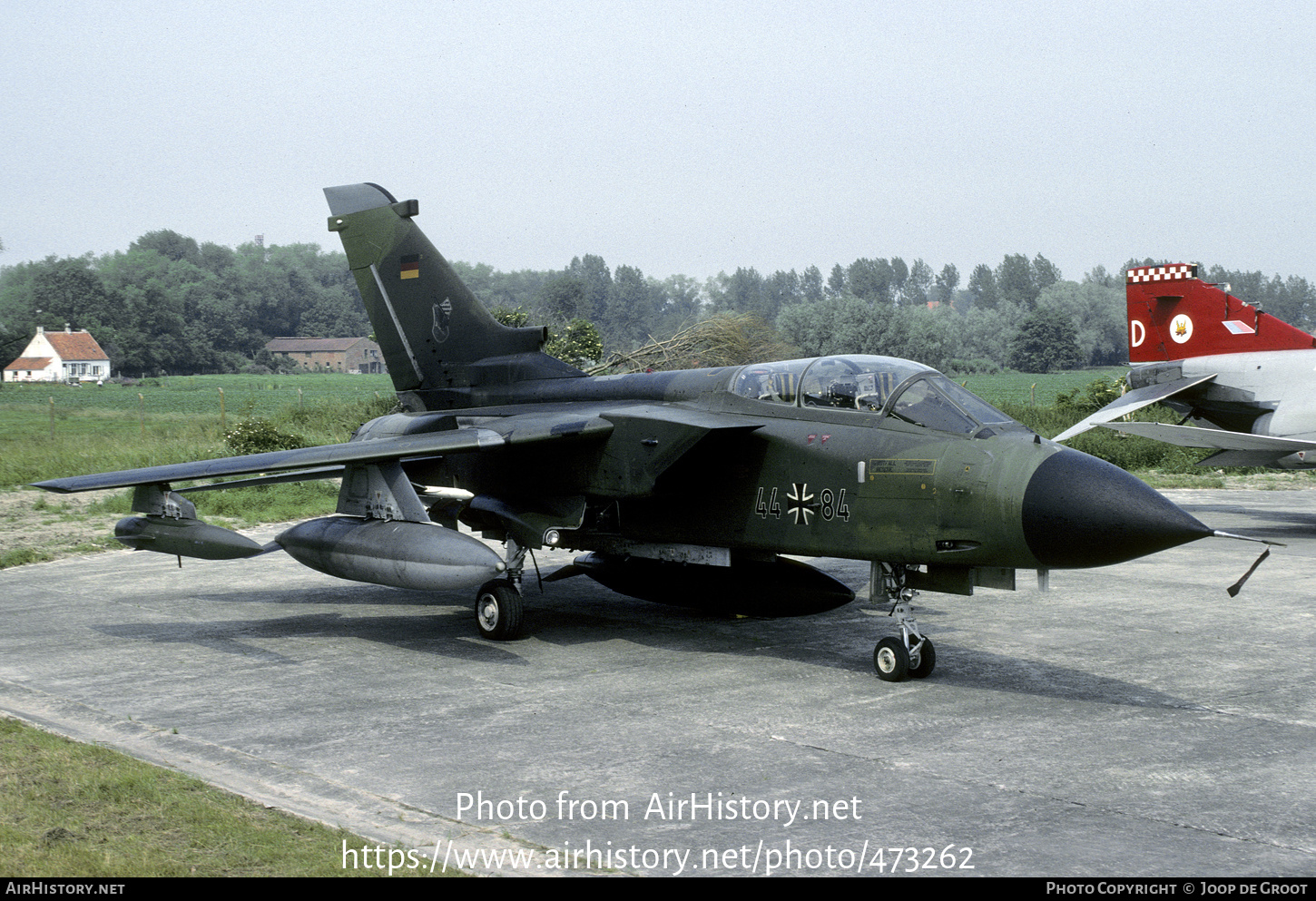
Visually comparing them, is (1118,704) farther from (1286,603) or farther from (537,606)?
(537,606)

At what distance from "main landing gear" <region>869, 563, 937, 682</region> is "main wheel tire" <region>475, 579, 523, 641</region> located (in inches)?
135

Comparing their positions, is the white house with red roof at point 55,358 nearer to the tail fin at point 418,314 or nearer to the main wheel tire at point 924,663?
the tail fin at point 418,314

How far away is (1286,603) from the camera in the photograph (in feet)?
40.2

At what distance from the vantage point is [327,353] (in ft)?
375

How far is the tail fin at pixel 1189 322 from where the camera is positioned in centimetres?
1986

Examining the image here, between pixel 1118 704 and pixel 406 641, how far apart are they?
6.30m

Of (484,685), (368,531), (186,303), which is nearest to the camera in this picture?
(484,685)

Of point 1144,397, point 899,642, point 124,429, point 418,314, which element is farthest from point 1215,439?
point 124,429

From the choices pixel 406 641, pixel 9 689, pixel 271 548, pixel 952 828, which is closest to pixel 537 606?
pixel 406 641

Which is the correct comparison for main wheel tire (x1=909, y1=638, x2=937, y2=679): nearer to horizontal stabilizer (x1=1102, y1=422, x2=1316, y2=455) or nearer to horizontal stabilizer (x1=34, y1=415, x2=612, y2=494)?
horizontal stabilizer (x1=34, y1=415, x2=612, y2=494)

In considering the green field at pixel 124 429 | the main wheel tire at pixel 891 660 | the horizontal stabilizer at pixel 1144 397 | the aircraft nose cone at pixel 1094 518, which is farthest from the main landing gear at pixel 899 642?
the green field at pixel 124 429

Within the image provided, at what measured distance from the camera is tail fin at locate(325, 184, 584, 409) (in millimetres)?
12992

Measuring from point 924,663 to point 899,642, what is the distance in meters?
0.28

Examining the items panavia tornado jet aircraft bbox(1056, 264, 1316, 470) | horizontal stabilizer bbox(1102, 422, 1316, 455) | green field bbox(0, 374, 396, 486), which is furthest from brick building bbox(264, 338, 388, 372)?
horizontal stabilizer bbox(1102, 422, 1316, 455)
